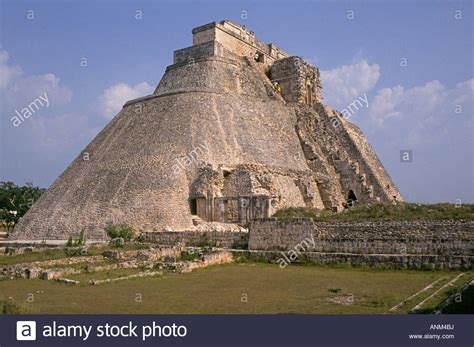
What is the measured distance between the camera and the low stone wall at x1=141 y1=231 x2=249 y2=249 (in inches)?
922

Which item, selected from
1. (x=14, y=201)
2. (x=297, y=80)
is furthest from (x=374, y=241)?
(x=14, y=201)

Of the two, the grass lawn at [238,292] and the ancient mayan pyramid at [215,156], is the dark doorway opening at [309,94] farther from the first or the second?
the grass lawn at [238,292]

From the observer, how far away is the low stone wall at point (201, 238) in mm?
23408

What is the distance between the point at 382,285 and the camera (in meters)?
13.8

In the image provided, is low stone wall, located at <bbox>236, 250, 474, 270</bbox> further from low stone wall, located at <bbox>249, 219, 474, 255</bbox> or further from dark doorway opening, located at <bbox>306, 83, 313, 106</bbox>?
dark doorway opening, located at <bbox>306, 83, 313, 106</bbox>

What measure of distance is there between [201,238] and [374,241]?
8.90 meters

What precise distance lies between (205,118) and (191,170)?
522 cm

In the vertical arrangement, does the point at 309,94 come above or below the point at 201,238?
above

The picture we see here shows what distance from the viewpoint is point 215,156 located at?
3133cm

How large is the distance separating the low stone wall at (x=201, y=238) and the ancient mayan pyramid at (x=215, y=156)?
4.50ft

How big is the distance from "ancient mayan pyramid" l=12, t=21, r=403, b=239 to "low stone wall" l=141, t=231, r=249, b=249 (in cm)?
137

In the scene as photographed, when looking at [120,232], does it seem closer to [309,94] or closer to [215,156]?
[215,156]

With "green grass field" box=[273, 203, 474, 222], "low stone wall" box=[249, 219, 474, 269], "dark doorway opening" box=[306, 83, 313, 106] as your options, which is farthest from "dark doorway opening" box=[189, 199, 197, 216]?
"dark doorway opening" box=[306, 83, 313, 106]

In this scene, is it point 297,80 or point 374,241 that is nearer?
point 374,241
